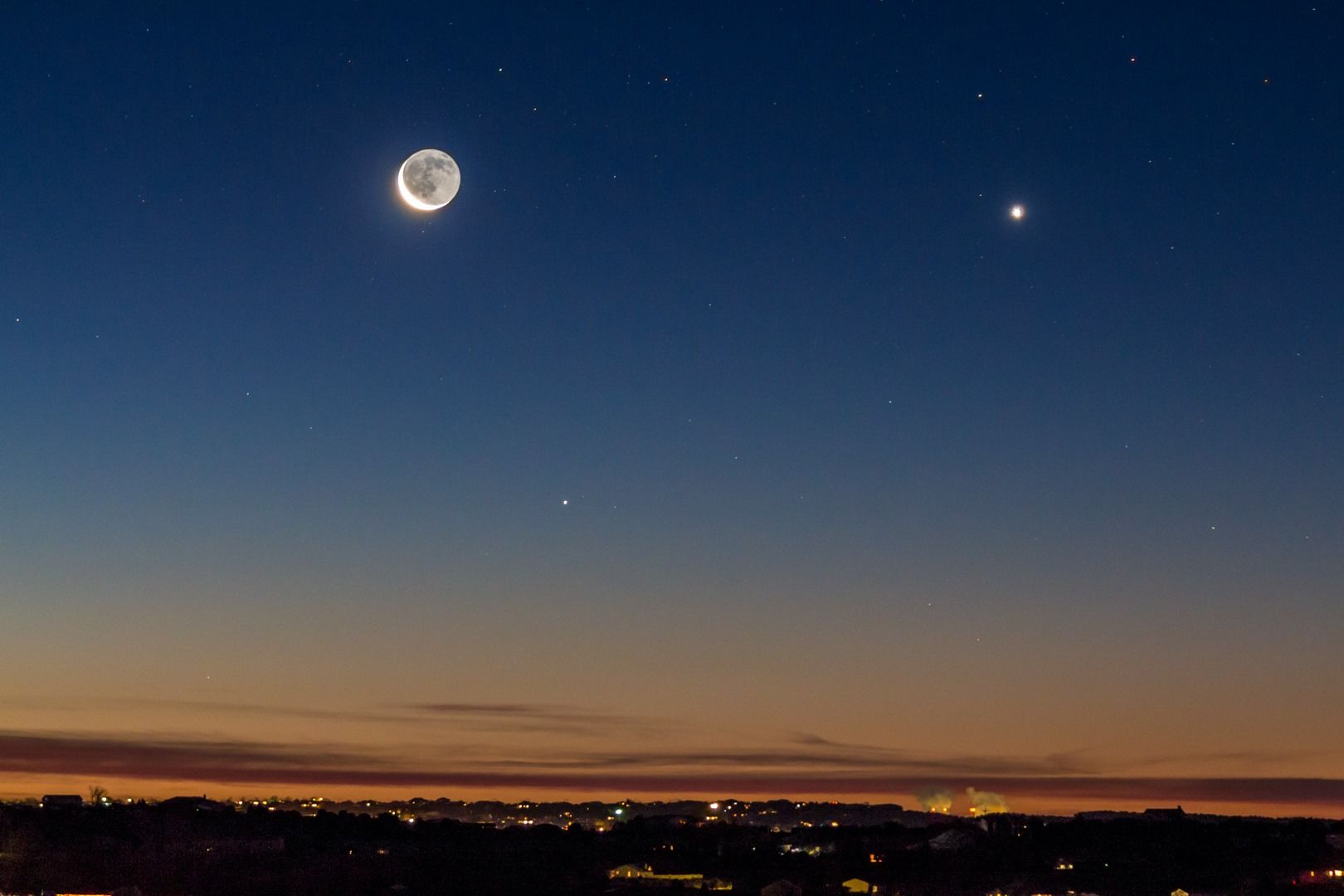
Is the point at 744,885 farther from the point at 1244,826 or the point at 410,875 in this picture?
the point at 1244,826

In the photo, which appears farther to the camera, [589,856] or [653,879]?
[589,856]

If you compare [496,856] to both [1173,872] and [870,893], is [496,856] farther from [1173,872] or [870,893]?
[1173,872]

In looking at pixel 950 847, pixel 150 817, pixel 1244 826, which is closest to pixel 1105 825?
pixel 1244 826

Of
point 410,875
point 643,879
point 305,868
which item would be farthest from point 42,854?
point 643,879

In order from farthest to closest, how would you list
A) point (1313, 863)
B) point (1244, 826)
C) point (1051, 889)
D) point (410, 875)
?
point (1244, 826), point (1313, 863), point (410, 875), point (1051, 889)

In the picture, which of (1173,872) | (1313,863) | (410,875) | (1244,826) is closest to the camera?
(410,875)

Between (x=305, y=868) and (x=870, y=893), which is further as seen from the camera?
(x=305, y=868)
